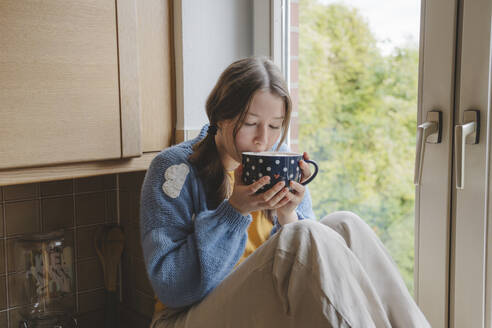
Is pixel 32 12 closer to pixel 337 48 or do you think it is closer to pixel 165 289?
pixel 165 289

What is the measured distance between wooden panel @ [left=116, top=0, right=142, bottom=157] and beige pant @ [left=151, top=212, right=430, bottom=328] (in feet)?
1.39

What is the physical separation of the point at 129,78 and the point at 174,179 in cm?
28

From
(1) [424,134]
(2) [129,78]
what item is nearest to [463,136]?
(1) [424,134]

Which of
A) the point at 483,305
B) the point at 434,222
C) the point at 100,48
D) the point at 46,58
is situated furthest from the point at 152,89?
the point at 483,305

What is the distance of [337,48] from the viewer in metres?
1.28

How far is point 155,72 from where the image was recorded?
4.17ft

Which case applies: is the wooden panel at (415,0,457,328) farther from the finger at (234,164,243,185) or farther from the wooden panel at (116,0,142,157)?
the wooden panel at (116,0,142,157)

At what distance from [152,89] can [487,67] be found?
0.78 meters

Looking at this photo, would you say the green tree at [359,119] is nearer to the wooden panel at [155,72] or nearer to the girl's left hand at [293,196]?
the girl's left hand at [293,196]

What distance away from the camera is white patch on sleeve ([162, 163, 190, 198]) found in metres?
1.06

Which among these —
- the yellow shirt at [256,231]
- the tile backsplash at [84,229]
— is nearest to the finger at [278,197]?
the yellow shirt at [256,231]

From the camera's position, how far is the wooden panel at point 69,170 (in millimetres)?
994

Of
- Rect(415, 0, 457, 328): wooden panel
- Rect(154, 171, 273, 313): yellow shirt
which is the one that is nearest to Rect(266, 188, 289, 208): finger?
Rect(154, 171, 273, 313): yellow shirt

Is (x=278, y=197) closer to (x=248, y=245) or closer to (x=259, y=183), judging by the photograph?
(x=259, y=183)
